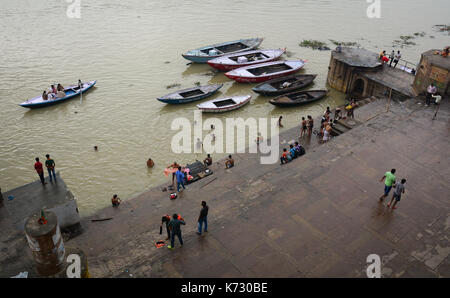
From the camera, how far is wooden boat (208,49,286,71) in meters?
27.2

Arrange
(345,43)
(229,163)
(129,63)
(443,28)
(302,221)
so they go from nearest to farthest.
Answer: (302,221) → (229,163) → (129,63) → (345,43) → (443,28)

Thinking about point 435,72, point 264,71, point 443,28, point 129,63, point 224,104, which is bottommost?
point 224,104

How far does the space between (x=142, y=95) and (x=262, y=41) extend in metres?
14.2

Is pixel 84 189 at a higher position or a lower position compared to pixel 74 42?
lower

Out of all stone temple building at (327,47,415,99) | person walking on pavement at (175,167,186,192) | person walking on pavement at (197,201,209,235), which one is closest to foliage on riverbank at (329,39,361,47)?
stone temple building at (327,47,415,99)

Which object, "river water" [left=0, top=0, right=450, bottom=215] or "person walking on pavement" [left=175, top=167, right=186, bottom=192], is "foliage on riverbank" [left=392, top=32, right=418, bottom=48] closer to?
"river water" [left=0, top=0, right=450, bottom=215]

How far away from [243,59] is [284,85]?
4.67 m

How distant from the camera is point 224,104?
2303 centimetres

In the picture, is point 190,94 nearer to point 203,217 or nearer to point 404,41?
point 203,217

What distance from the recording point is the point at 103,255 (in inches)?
434

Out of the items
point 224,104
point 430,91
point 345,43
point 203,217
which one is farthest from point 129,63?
point 430,91

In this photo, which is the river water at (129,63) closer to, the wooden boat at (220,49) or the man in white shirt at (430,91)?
the wooden boat at (220,49)
